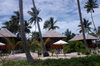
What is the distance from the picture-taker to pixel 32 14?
3266cm

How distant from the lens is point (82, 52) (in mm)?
14867

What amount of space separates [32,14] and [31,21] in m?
2.15

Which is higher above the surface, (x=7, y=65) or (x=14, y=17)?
(x=14, y=17)

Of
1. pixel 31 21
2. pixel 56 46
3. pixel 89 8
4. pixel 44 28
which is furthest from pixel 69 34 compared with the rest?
pixel 56 46

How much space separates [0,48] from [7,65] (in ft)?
46.4

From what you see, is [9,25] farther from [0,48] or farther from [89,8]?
[89,8]

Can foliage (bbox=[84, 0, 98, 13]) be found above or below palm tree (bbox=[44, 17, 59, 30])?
above

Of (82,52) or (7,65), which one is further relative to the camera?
(82,52)

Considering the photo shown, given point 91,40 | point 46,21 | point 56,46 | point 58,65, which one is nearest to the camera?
point 58,65

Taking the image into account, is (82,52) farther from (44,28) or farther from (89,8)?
(44,28)

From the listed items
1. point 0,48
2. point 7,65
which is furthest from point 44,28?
point 7,65

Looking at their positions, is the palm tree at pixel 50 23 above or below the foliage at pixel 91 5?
below

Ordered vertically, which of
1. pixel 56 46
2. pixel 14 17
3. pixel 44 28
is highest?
pixel 14 17

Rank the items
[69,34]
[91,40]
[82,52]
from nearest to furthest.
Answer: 1. [82,52]
2. [91,40]
3. [69,34]
